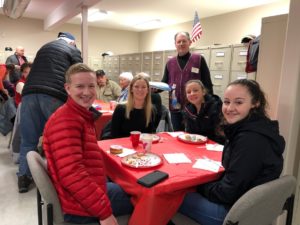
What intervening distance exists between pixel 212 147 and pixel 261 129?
0.71 metres

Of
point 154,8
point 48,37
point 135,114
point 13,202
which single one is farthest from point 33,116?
point 48,37

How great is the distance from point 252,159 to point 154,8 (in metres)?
4.78

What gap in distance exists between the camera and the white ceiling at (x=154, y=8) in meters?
4.79

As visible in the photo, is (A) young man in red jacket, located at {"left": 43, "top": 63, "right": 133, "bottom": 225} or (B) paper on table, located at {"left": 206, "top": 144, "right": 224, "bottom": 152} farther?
(B) paper on table, located at {"left": 206, "top": 144, "right": 224, "bottom": 152}

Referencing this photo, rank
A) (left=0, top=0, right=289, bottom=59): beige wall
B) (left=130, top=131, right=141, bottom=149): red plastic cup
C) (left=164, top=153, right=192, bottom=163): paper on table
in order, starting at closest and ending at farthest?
(left=164, top=153, right=192, bottom=163): paper on table → (left=130, top=131, right=141, bottom=149): red plastic cup → (left=0, top=0, right=289, bottom=59): beige wall

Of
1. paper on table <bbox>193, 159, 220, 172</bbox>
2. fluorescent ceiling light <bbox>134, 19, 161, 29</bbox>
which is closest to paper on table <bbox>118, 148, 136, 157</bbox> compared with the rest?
paper on table <bbox>193, 159, 220, 172</bbox>

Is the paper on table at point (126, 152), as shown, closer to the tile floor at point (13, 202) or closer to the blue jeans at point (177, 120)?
the tile floor at point (13, 202)

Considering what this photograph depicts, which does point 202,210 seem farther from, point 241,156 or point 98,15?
point 98,15

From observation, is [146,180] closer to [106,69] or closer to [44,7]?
[44,7]

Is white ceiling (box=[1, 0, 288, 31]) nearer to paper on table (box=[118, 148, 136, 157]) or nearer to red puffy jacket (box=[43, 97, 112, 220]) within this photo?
paper on table (box=[118, 148, 136, 157])

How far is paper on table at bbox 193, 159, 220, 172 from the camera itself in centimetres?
149

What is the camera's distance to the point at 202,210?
1.33m

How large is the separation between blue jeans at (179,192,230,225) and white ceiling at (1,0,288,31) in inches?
164

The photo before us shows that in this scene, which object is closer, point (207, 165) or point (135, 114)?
point (207, 165)
